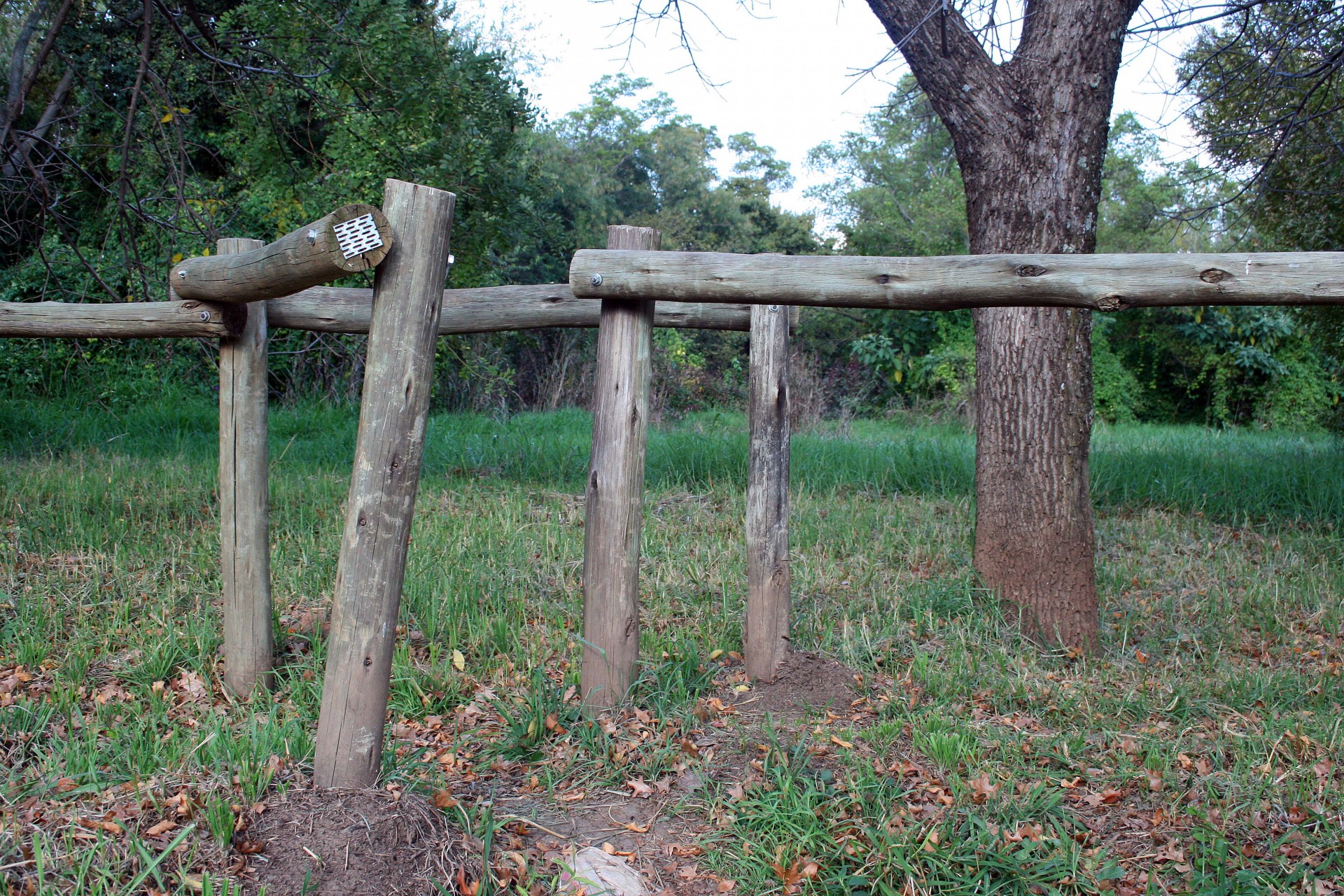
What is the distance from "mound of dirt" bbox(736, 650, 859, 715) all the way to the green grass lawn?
0.17 m

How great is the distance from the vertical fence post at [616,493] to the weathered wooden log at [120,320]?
1080 millimetres

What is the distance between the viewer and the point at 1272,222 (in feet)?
27.6

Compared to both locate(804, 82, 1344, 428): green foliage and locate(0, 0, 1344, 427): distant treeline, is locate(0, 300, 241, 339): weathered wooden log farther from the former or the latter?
locate(804, 82, 1344, 428): green foliage

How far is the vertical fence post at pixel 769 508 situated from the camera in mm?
4066

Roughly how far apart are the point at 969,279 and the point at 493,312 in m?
2.49

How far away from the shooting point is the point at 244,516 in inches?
157

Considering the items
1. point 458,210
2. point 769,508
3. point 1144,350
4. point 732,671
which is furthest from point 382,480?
point 1144,350

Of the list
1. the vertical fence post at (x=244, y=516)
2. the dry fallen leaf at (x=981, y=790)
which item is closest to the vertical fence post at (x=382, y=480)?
the vertical fence post at (x=244, y=516)

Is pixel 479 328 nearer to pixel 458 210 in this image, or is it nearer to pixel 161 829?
pixel 161 829

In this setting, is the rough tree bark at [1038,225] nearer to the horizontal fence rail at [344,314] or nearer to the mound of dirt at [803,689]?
the mound of dirt at [803,689]

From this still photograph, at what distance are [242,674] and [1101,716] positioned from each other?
139 inches

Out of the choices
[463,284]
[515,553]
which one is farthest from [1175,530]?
[463,284]

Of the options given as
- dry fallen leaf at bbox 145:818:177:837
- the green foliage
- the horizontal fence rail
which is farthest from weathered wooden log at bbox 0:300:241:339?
the green foliage

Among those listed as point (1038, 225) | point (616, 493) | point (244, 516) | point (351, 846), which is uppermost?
point (1038, 225)
